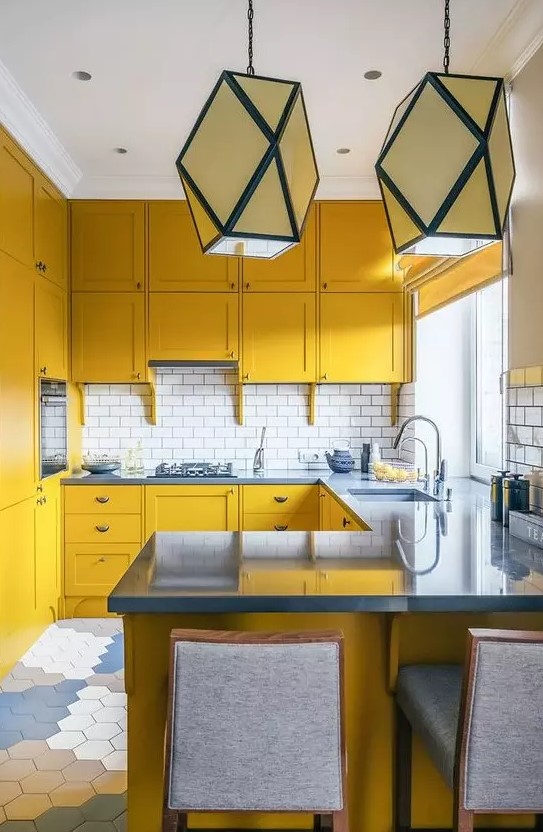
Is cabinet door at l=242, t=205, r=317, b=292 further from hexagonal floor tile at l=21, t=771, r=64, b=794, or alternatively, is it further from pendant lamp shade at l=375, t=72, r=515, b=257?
hexagonal floor tile at l=21, t=771, r=64, b=794

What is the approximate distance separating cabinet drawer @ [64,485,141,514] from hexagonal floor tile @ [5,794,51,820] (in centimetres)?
196

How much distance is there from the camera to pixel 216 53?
2.72 meters

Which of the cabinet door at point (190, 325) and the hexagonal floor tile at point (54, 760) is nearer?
the hexagonal floor tile at point (54, 760)

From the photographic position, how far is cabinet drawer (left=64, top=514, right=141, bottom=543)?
4.07 m

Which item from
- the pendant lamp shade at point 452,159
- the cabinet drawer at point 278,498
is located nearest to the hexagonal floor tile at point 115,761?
the cabinet drawer at point 278,498

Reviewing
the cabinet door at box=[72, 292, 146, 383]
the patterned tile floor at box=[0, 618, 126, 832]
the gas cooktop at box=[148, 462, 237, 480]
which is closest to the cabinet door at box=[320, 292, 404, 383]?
the gas cooktop at box=[148, 462, 237, 480]

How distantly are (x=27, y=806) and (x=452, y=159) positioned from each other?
2384mm

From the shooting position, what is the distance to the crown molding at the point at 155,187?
13.6 ft

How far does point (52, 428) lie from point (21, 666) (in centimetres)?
132

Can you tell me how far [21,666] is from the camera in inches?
130

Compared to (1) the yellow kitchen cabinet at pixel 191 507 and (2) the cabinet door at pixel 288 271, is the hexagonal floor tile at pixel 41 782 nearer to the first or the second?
(1) the yellow kitchen cabinet at pixel 191 507

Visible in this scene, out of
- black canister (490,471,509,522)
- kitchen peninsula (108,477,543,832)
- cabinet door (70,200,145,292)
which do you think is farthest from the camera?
cabinet door (70,200,145,292)

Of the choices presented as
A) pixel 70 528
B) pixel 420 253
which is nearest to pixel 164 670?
pixel 420 253

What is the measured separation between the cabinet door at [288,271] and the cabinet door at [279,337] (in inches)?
2.1
